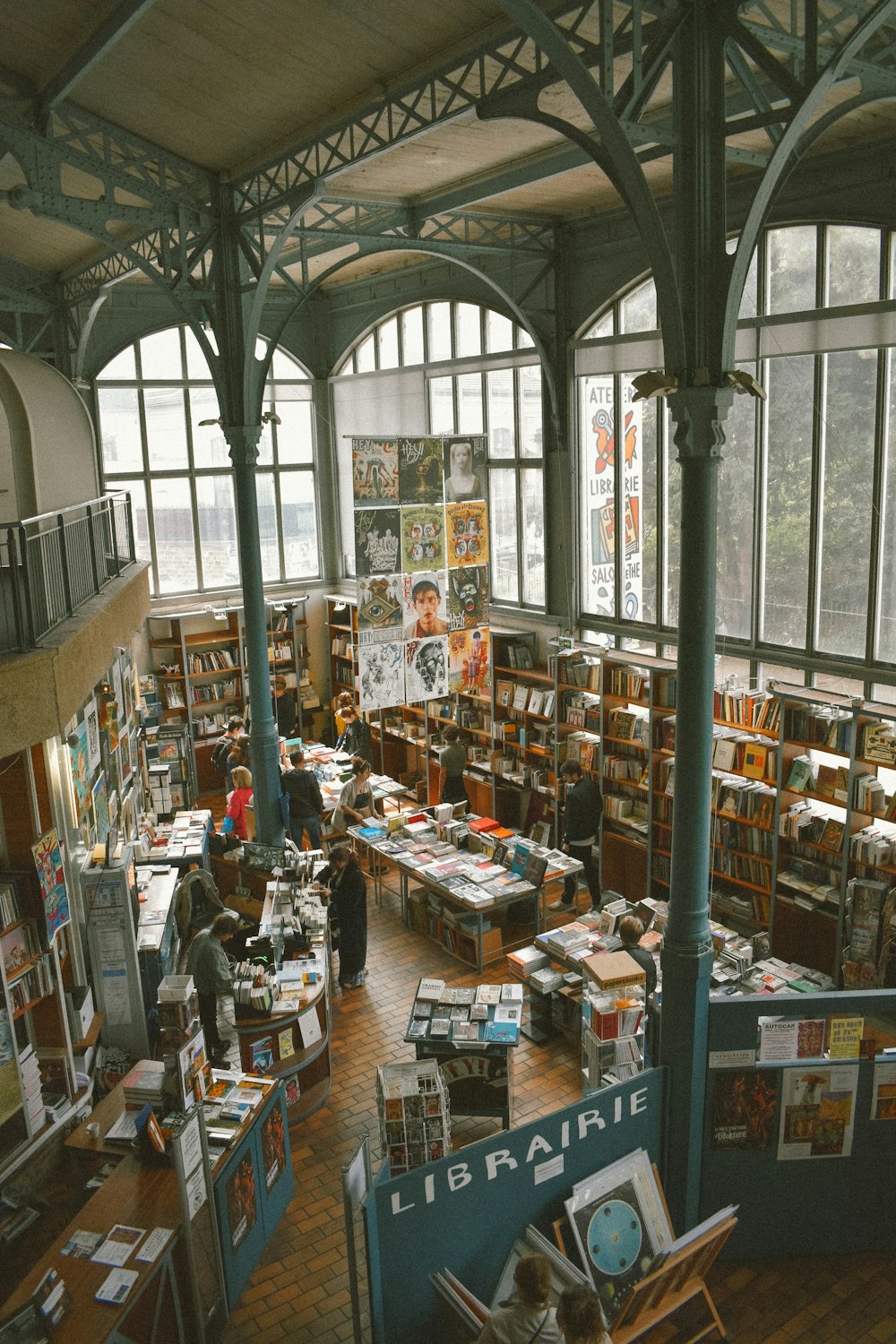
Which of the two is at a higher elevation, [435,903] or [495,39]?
[495,39]

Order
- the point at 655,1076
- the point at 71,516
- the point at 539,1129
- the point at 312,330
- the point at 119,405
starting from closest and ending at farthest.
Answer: the point at 539,1129, the point at 655,1076, the point at 71,516, the point at 119,405, the point at 312,330

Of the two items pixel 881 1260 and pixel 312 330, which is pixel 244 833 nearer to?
pixel 881 1260

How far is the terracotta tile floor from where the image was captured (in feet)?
18.8

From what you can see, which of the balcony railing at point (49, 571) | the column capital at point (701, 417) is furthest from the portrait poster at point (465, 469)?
the column capital at point (701, 417)

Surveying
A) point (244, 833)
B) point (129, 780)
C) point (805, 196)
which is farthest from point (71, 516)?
point (805, 196)

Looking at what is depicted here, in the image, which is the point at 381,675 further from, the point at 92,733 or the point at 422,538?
the point at 92,733

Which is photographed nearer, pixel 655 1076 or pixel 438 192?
pixel 655 1076

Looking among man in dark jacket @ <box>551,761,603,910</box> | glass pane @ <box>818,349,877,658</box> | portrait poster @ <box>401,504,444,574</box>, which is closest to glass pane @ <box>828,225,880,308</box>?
glass pane @ <box>818,349,877,658</box>

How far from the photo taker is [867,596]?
942 cm

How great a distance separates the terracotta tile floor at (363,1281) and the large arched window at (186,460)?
9636 millimetres

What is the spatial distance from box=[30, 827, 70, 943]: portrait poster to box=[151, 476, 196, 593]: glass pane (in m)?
10.1

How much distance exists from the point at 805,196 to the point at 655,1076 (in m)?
7.78

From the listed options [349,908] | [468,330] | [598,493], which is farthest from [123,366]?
[349,908]

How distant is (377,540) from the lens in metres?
10.7
